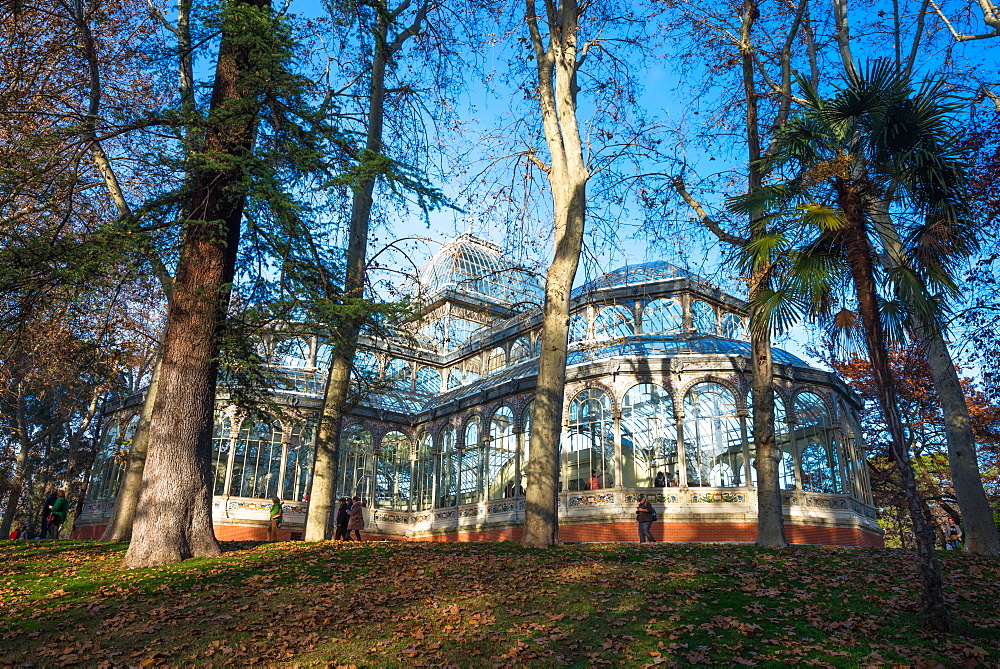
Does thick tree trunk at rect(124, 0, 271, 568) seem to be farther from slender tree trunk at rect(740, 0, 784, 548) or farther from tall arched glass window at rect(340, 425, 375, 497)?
tall arched glass window at rect(340, 425, 375, 497)

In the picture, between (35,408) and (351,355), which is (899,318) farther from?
(35,408)

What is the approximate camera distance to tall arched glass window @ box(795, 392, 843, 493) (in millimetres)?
18875

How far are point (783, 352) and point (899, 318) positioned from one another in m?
14.3

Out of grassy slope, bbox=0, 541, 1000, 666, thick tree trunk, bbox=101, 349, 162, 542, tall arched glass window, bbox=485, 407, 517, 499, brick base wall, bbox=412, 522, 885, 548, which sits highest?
tall arched glass window, bbox=485, 407, 517, 499

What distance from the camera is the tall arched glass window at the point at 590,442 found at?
64.4 feet

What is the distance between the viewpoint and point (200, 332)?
991 centimetres

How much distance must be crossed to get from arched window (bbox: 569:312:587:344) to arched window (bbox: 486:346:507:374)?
372 centimetres

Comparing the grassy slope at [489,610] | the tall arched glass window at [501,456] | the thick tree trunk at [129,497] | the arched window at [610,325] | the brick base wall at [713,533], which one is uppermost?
the arched window at [610,325]

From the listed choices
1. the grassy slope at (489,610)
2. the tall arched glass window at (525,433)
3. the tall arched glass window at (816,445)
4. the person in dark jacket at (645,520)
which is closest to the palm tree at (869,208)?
the grassy slope at (489,610)

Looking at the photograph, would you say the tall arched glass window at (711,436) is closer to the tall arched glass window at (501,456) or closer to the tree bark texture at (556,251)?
the tall arched glass window at (501,456)

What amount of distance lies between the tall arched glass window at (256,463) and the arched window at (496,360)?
29.2ft

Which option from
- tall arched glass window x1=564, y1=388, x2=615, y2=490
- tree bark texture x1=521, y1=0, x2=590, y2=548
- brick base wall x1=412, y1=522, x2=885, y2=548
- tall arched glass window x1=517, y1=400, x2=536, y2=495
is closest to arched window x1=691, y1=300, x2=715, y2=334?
tall arched glass window x1=564, y1=388, x2=615, y2=490

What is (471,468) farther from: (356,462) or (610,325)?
(610,325)

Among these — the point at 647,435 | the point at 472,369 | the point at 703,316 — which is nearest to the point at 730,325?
the point at 703,316
